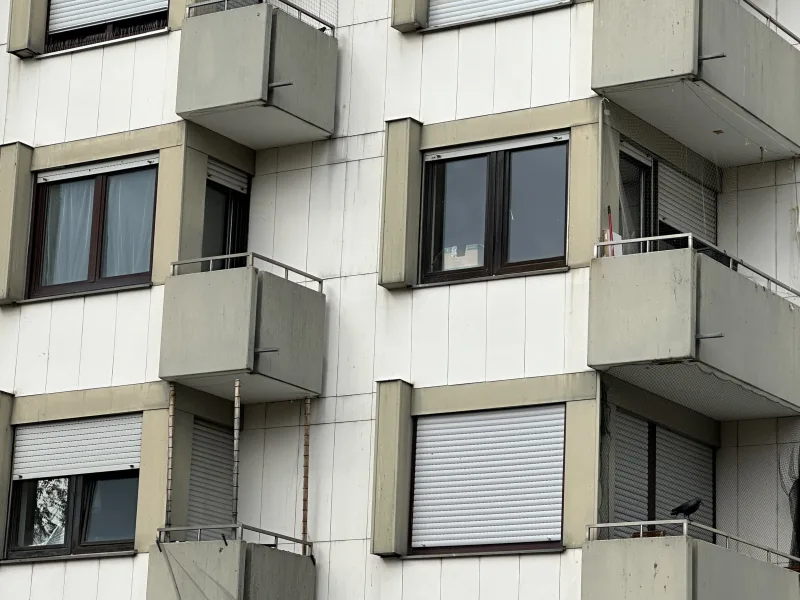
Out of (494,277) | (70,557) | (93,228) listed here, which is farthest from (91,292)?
(494,277)

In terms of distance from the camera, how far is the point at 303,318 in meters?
29.5

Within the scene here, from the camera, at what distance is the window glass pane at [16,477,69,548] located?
98.9ft

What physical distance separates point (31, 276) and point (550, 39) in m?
8.61

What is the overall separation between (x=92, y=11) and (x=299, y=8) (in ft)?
12.0

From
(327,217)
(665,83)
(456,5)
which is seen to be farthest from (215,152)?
(665,83)

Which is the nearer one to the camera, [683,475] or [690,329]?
[690,329]

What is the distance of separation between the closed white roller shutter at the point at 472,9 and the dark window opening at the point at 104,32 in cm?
436

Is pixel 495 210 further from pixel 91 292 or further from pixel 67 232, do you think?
pixel 67 232

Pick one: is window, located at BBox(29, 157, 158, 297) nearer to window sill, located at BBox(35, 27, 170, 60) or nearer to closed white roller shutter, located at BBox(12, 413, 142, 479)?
window sill, located at BBox(35, 27, 170, 60)

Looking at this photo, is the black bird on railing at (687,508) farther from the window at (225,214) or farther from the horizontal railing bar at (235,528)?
the window at (225,214)

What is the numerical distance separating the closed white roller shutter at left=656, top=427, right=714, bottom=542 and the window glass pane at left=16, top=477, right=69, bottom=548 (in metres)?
8.50

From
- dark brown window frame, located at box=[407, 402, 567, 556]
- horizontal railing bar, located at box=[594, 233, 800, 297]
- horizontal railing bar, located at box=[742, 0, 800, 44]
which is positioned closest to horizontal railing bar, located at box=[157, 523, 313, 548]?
dark brown window frame, located at box=[407, 402, 567, 556]

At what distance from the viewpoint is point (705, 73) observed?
2778 cm

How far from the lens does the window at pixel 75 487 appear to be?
29.8 m
